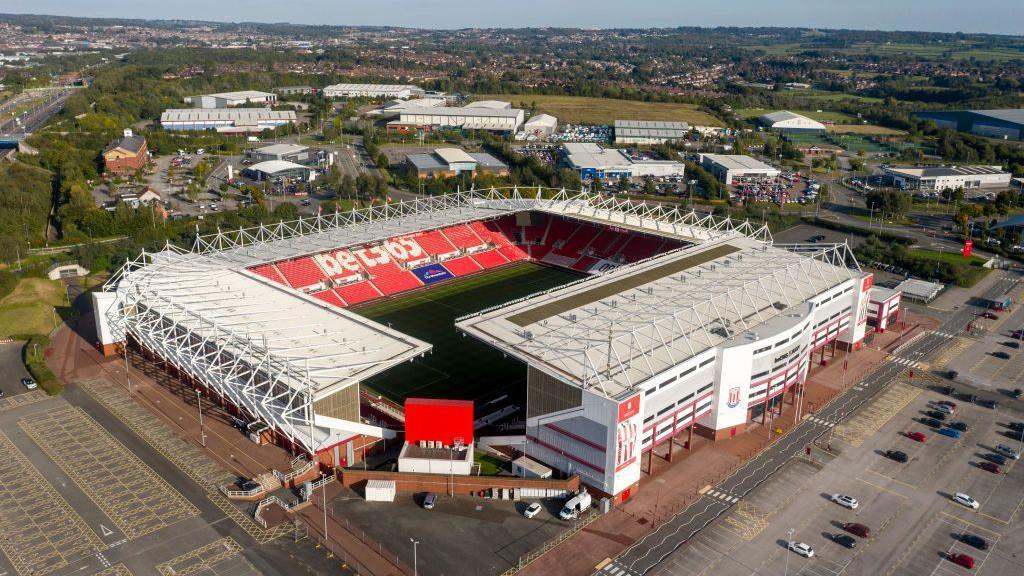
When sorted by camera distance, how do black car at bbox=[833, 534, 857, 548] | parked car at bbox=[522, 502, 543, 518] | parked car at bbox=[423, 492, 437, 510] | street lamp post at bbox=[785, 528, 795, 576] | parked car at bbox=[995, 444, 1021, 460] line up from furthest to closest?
parked car at bbox=[995, 444, 1021, 460] → parked car at bbox=[423, 492, 437, 510] → parked car at bbox=[522, 502, 543, 518] → black car at bbox=[833, 534, 857, 548] → street lamp post at bbox=[785, 528, 795, 576]

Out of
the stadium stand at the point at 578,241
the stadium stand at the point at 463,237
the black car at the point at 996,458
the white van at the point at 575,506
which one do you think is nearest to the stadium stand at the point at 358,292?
the stadium stand at the point at 463,237

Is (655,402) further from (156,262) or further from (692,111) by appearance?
(692,111)

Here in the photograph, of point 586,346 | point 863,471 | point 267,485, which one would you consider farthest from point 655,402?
point 267,485

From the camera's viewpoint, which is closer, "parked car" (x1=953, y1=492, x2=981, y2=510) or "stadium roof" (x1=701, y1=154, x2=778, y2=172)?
"parked car" (x1=953, y1=492, x2=981, y2=510)

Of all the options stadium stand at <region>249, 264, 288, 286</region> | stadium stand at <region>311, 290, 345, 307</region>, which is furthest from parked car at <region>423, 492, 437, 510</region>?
stadium stand at <region>311, 290, 345, 307</region>

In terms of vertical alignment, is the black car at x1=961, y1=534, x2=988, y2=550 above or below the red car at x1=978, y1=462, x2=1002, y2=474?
below

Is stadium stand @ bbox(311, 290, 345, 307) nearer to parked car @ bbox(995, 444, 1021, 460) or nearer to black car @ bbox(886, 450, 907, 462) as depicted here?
black car @ bbox(886, 450, 907, 462)
